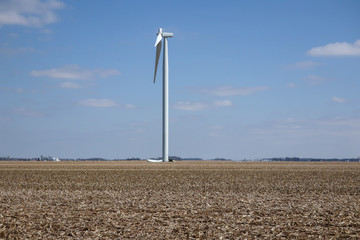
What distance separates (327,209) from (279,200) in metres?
3.48

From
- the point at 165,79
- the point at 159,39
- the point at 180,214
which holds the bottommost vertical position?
the point at 180,214

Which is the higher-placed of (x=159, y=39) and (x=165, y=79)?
(x=159, y=39)

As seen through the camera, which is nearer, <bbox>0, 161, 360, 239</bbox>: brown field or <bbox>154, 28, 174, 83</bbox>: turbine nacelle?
<bbox>0, 161, 360, 239</bbox>: brown field

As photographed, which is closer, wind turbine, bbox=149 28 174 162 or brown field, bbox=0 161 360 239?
brown field, bbox=0 161 360 239

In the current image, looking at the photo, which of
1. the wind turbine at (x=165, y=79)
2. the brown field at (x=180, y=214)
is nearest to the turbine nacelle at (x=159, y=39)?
the wind turbine at (x=165, y=79)

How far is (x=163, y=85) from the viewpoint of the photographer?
240 feet

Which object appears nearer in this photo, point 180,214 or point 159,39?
point 180,214

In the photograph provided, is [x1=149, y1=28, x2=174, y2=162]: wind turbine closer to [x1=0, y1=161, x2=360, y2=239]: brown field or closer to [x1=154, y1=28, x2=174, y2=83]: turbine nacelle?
[x1=154, y1=28, x2=174, y2=83]: turbine nacelle

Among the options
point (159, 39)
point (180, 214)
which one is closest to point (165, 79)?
point (159, 39)

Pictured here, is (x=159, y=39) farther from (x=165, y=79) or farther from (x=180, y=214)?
(x=180, y=214)

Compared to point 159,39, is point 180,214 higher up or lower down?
lower down

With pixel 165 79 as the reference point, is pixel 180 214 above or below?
below

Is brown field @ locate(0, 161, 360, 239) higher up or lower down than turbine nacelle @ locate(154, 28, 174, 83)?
lower down

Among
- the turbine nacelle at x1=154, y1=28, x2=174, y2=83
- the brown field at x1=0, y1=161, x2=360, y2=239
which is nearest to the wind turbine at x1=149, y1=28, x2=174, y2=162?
the turbine nacelle at x1=154, y1=28, x2=174, y2=83
